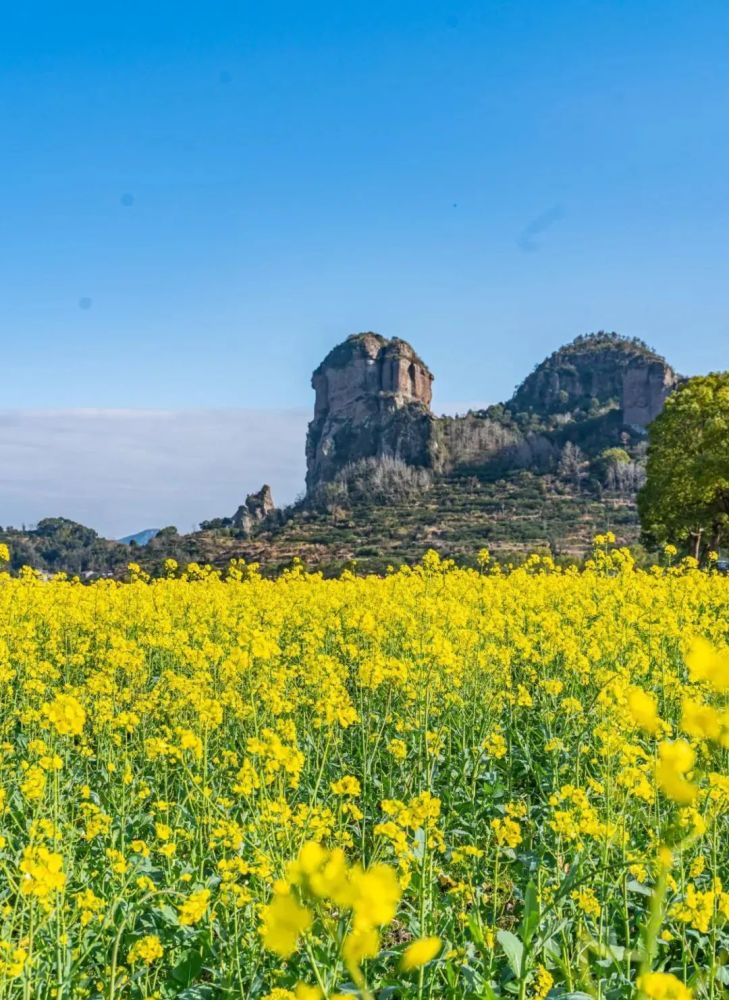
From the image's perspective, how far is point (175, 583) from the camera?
13047 millimetres

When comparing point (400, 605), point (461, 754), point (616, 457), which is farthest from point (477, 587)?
point (616, 457)

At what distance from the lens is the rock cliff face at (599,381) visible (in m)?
119

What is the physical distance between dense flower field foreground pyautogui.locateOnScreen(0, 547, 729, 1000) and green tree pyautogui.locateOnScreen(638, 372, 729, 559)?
677 inches

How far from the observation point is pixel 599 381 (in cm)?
14150

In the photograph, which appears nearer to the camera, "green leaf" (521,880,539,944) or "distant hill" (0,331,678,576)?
"green leaf" (521,880,539,944)

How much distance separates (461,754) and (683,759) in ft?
15.8

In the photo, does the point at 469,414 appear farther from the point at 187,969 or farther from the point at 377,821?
the point at 187,969

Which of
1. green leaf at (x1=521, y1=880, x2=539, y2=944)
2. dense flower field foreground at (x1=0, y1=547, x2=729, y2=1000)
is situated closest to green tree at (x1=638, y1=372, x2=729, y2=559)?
dense flower field foreground at (x1=0, y1=547, x2=729, y2=1000)

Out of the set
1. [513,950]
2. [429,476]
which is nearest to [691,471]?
[513,950]

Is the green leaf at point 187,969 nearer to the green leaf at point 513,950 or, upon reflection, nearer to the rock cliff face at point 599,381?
the green leaf at point 513,950

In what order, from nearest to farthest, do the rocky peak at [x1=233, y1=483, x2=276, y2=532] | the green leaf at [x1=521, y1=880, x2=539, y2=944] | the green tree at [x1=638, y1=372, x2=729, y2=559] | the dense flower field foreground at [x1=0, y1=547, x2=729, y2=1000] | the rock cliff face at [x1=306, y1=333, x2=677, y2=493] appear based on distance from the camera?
the dense flower field foreground at [x1=0, y1=547, x2=729, y2=1000] → the green leaf at [x1=521, y1=880, x2=539, y2=944] → the green tree at [x1=638, y1=372, x2=729, y2=559] → the rocky peak at [x1=233, y1=483, x2=276, y2=532] → the rock cliff face at [x1=306, y1=333, x2=677, y2=493]

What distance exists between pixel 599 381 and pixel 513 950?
146031 millimetres

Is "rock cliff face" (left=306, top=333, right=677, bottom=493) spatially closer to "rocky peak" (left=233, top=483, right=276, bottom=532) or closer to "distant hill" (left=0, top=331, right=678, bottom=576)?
"distant hill" (left=0, top=331, right=678, bottom=576)

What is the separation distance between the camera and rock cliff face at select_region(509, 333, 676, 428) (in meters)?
119
